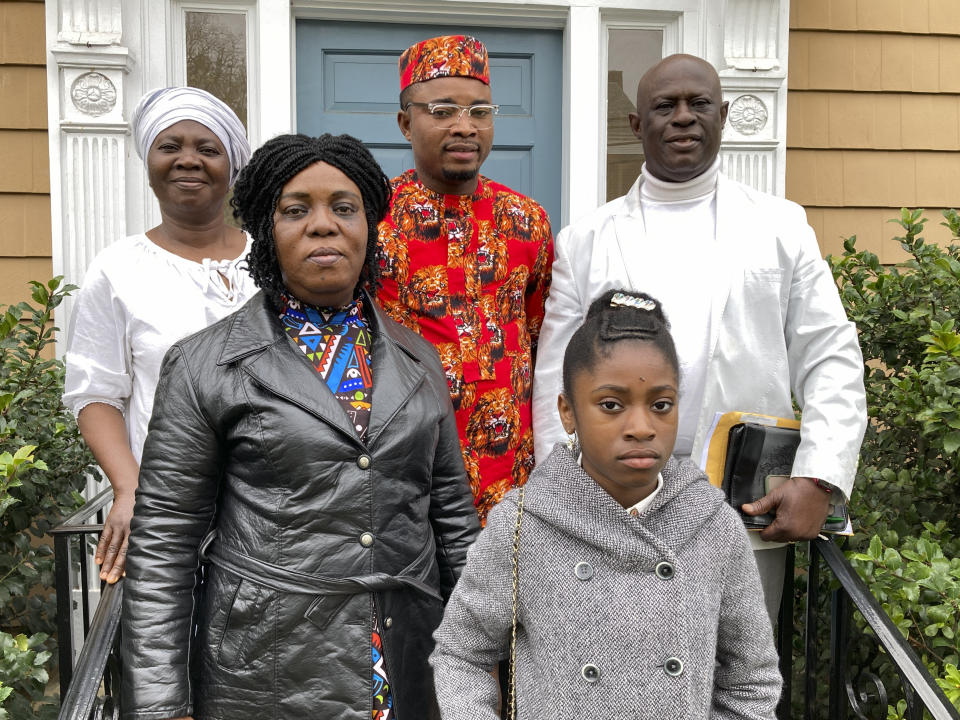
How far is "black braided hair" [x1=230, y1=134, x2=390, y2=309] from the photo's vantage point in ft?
6.27

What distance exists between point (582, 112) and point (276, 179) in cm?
285

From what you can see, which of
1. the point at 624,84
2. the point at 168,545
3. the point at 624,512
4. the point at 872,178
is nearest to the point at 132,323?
the point at 168,545

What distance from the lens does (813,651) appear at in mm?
2646

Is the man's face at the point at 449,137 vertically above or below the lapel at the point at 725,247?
above

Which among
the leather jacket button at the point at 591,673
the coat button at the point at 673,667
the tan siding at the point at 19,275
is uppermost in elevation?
the tan siding at the point at 19,275

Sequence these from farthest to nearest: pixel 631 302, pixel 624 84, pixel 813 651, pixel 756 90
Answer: pixel 624 84 < pixel 756 90 < pixel 813 651 < pixel 631 302

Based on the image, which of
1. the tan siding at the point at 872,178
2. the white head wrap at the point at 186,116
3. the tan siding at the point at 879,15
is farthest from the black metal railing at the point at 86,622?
the tan siding at the point at 879,15

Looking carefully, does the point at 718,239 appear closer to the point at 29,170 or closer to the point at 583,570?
the point at 583,570

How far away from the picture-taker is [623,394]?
5.25ft

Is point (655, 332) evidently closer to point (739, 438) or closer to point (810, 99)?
point (739, 438)

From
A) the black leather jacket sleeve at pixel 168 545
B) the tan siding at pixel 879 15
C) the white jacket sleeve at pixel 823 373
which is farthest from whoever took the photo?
the tan siding at pixel 879 15

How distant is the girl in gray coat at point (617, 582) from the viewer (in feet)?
5.12

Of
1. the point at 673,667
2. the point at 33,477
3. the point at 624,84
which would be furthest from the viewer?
the point at 624,84

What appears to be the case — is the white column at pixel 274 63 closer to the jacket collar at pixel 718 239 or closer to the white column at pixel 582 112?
the white column at pixel 582 112
